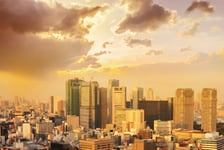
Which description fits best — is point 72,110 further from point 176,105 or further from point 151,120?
point 176,105

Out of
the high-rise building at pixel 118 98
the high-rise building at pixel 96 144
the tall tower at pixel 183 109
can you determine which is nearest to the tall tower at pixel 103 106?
the high-rise building at pixel 118 98

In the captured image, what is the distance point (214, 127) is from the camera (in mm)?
10125

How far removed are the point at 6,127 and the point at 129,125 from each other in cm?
374

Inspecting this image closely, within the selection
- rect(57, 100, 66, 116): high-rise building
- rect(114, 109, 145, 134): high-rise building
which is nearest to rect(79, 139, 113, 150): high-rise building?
rect(114, 109, 145, 134): high-rise building

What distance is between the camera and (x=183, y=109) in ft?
38.2

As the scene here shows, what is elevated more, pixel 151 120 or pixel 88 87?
pixel 88 87

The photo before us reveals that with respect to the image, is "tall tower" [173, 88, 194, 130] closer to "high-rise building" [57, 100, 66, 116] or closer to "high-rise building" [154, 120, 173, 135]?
"high-rise building" [154, 120, 173, 135]

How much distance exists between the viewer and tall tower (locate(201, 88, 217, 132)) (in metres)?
10.3

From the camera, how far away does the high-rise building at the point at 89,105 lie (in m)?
10.8

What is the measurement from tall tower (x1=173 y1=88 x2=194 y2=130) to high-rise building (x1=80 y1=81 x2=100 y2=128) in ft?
7.58

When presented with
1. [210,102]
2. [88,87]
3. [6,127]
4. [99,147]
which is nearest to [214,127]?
[210,102]

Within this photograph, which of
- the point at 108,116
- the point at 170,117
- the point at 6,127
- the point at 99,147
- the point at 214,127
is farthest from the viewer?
the point at 170,117

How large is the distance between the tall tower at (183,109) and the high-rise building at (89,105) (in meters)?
2.31

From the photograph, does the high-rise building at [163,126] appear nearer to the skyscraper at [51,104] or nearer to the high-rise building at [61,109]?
the high-rise building at [61,109]
